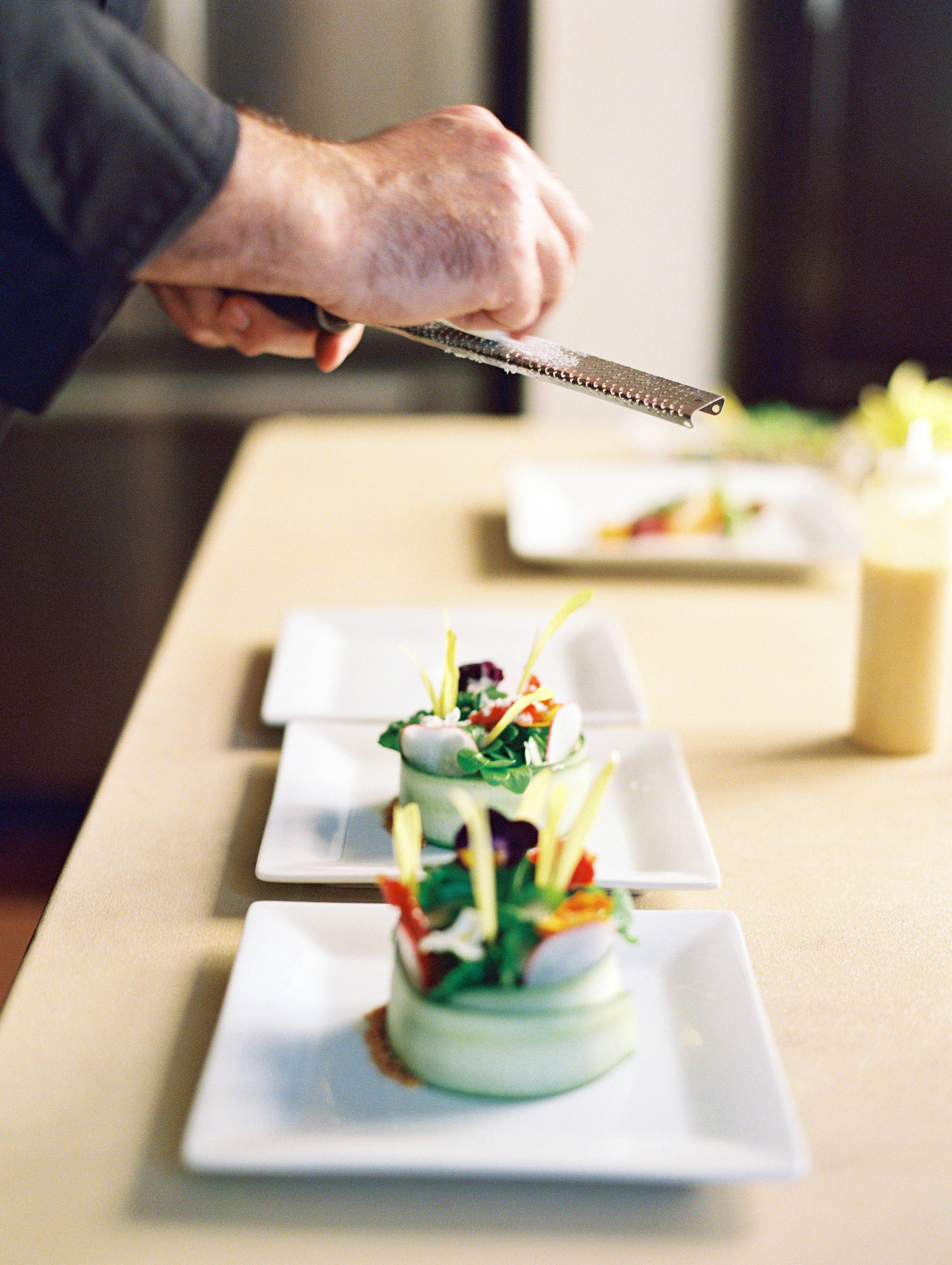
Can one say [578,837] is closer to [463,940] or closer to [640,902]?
[463,940]

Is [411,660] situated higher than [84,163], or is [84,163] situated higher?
[84,163]

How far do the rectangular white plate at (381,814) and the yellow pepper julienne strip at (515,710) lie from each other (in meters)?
0.07

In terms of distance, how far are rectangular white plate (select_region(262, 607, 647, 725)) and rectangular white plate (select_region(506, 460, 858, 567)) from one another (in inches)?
7.3

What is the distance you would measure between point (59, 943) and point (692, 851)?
342 millimetres

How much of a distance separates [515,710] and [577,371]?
21 centimetres

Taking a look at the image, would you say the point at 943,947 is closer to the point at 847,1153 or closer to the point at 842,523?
the point at 847,1153

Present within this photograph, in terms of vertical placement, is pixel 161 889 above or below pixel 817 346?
above

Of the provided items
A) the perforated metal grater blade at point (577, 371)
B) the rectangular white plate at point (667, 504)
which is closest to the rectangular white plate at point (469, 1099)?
the perforated metal grater blade at point (577, 371)

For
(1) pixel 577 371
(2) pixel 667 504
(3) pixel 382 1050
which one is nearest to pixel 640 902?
(3) pixel 382 1050

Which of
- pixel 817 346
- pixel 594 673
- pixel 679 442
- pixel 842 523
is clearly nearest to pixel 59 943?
pixel 594 673

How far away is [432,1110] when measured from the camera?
54cm

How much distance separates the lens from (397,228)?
0.76 meters

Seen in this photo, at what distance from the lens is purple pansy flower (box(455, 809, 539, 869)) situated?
1.94 feet

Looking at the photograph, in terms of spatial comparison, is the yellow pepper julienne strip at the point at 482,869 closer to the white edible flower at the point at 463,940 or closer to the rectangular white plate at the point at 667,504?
the white edible flower at the point at 463,940
